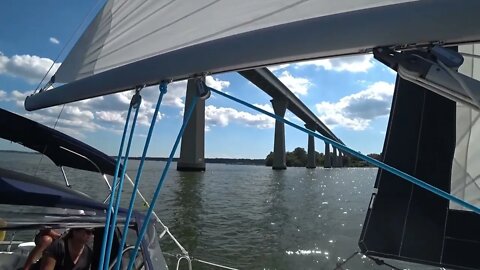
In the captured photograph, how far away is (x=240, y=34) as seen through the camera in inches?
53.8

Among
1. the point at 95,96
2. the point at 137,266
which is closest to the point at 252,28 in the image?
the point at 95,96

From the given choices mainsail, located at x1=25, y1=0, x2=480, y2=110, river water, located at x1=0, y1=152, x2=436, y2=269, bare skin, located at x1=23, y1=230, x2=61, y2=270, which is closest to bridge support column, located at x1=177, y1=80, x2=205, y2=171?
river water, located at x1=0, y1=152, x2=436, y2=269

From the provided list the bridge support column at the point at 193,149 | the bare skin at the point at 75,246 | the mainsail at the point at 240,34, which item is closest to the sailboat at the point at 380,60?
the mainsail at the point at 240,34

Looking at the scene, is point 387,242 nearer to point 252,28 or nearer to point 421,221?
point 421,221

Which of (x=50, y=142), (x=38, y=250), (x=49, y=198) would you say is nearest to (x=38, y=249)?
(x=38, y=250)

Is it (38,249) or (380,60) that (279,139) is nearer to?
(38,249)

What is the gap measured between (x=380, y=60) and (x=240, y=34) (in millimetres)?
514

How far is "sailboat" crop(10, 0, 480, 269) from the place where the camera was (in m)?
1.06

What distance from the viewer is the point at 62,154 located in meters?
3.41

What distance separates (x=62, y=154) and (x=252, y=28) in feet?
8.79

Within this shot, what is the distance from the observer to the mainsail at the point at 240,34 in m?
1.03

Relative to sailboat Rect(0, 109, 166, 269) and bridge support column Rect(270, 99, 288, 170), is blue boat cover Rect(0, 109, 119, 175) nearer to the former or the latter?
sailboat Rect(0, 109, 166, 269)

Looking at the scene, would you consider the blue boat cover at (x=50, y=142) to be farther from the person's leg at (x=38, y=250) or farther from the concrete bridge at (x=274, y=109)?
the concrete bridge at (x=274, y=109)

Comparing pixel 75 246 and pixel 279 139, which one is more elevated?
pixel 279 139
